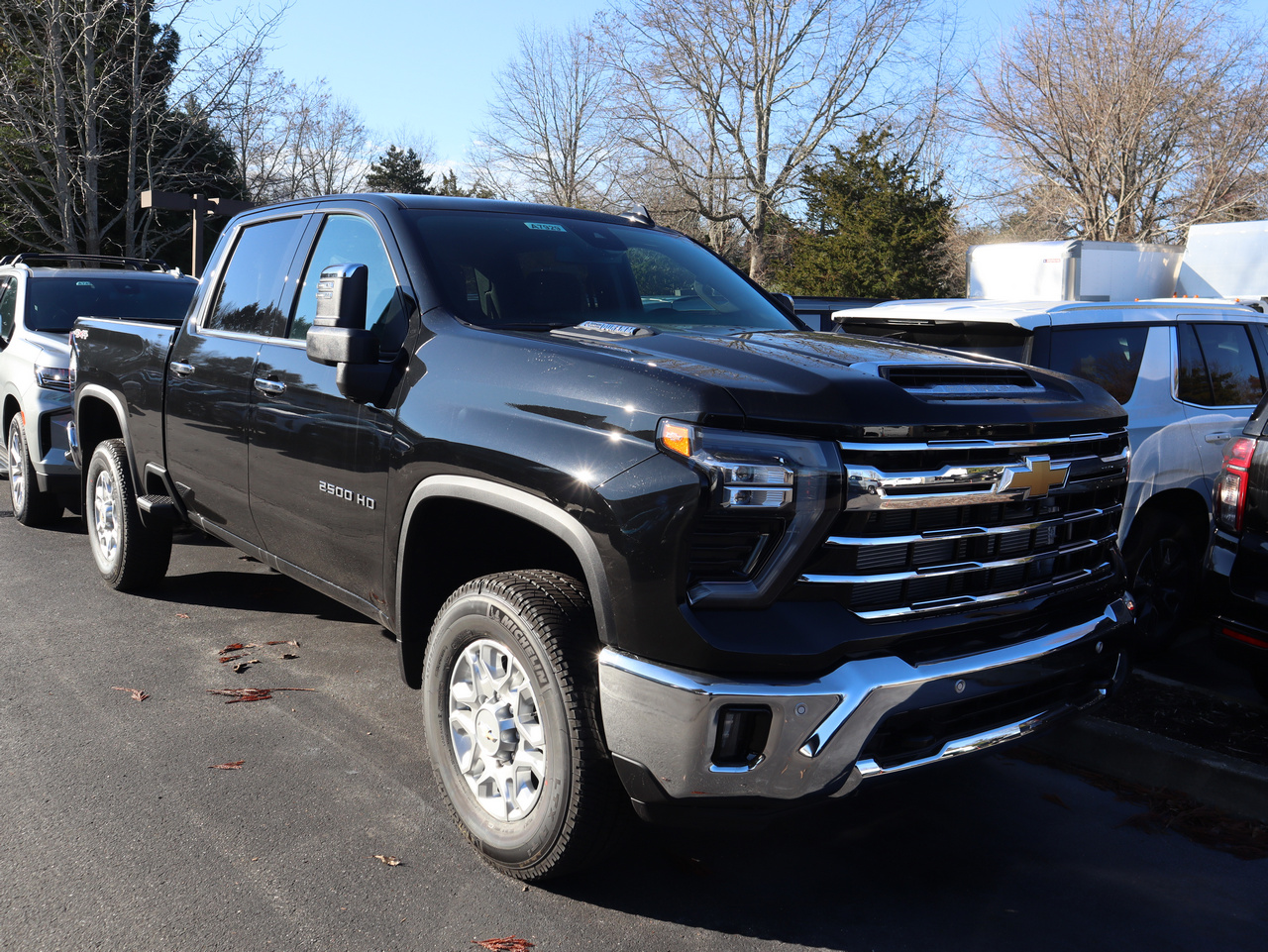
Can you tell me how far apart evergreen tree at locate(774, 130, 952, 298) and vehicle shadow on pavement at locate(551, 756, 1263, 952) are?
24707 mm

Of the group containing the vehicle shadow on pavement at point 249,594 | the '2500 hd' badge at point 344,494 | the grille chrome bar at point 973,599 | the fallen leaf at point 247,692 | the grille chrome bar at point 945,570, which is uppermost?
the grille chrome bar at point 945,570

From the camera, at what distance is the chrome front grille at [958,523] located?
102 inches

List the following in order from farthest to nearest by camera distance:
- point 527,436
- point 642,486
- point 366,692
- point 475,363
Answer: point 366,692 → point 475,363 → point 527,436 → point 642,486

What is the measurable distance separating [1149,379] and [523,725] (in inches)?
158

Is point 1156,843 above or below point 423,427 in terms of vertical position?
below

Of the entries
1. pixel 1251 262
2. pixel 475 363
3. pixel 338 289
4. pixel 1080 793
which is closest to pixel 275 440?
pixel 338 289

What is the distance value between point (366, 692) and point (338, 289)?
2001 millimetres

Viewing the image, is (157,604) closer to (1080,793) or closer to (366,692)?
(366,692)

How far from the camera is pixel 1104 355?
5.26 meters

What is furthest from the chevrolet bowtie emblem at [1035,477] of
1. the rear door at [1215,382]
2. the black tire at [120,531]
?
the black tire at [120,531]

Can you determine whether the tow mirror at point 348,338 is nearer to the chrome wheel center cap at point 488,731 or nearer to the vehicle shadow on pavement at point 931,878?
the chrome wheel center cap at point 488,731

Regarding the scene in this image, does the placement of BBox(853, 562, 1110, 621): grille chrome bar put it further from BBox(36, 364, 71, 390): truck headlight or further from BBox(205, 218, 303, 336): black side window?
BBox(36, 364, 71, 390): truck headlight

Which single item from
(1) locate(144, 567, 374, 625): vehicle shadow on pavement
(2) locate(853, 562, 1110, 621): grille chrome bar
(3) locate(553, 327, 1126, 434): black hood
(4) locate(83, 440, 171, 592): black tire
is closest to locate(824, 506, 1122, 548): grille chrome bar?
(2) locate(853, 562, 1110, 621): grille chrome bar

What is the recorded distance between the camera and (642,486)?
257 centimetres
